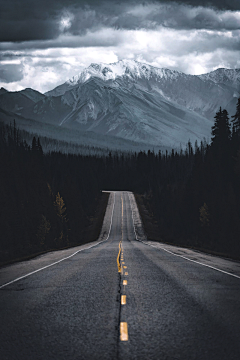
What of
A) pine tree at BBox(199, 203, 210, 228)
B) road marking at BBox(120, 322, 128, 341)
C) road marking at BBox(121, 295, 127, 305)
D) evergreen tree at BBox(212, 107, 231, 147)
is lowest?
road marking at BBox(120, 322, 128, 341)

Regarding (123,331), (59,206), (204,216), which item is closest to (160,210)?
(204,216)

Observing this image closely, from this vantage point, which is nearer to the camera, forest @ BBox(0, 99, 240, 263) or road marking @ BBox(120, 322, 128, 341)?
road marking @ BBox(120, 322, 128, 341)

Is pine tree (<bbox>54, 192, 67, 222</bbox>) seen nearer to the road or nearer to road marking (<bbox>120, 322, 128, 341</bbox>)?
the road

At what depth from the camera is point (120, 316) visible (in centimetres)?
743

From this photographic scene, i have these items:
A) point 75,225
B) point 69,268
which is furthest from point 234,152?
point 69,268

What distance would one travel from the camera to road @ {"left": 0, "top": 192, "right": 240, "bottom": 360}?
18.5 feet

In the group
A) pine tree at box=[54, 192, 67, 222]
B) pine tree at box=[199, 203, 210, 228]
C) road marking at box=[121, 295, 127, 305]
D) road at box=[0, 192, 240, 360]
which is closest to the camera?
road at box=[0, 192, 240, 360]

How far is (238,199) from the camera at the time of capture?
64250 millimetres

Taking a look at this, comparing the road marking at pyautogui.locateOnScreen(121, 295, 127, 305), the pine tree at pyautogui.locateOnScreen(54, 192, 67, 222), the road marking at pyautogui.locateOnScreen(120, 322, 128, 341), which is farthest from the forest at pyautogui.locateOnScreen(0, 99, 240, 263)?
the road marking at pyautogui.locateOnScreen(120, 322, 128, 341)

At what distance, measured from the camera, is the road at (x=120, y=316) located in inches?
222

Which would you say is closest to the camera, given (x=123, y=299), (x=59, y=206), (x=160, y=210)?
(x=123, y=299)

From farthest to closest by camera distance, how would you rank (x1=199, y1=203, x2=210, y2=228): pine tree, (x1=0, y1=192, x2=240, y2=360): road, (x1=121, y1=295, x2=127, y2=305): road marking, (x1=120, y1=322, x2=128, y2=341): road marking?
1. (x1=199, y1=203, x2=210, y2=228): pine tree
2. (x1=121, y1=295, x2=127, y2=305): road marking
3. (x1=120, y1=322, x2=128, y2=341): road marking
4. (x1=0, y1=192, x2=240, y2=360): road

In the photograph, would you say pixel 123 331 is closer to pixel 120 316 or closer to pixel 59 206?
pixel 120 316

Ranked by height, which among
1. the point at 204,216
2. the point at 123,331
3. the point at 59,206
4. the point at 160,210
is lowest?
the point at 123,331
